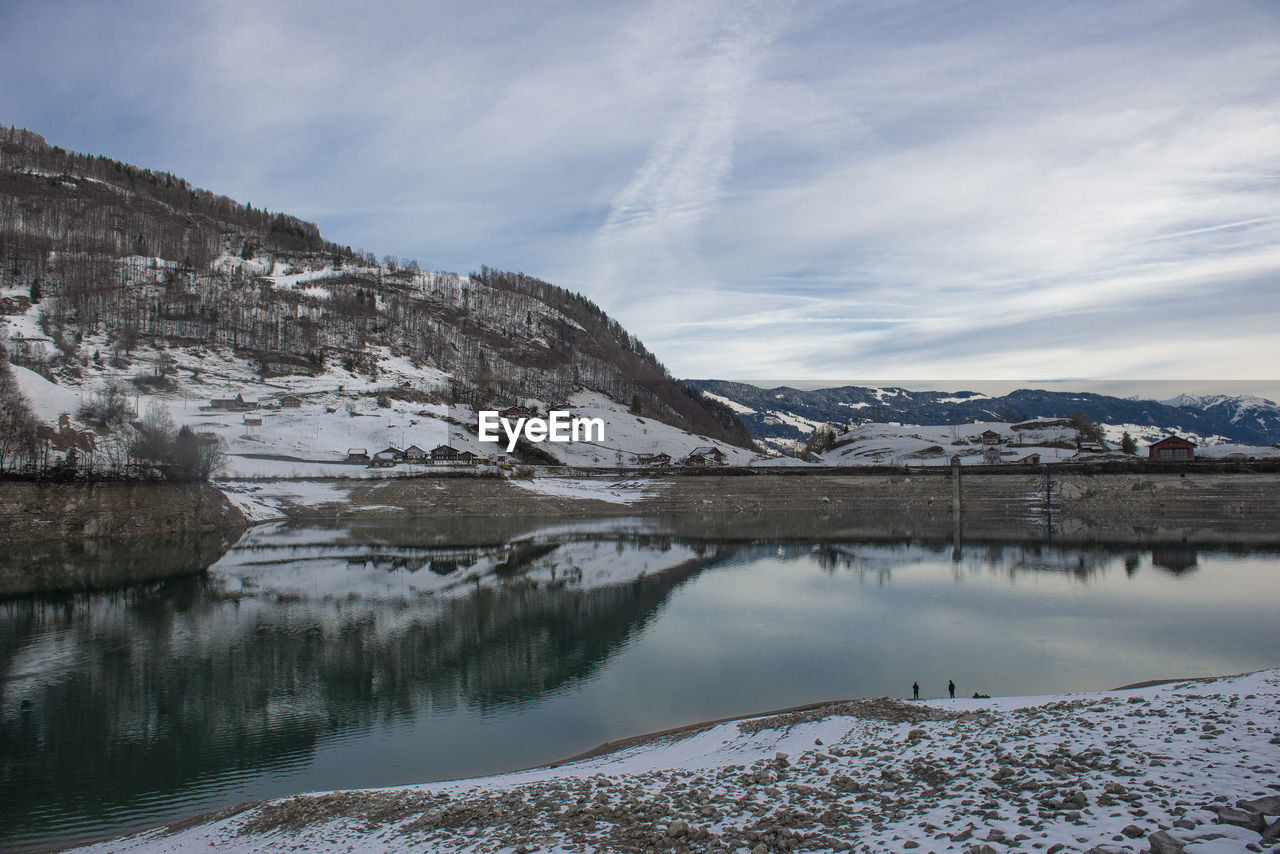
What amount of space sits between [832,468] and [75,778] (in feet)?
235

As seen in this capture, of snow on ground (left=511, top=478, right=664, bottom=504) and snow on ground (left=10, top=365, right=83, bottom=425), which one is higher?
snow on ground (left=10, top=365, right=83, bottom=425)

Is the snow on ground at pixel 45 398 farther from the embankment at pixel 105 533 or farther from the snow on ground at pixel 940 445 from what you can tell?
the snow on ground at pixel 940 445

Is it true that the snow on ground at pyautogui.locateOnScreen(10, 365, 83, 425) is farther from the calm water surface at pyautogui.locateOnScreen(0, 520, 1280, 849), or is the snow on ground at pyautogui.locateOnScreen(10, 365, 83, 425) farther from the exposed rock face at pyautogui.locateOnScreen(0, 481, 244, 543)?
the calm water surface at pyautogui.locateOnScreen(0, 520, 1280, 849)

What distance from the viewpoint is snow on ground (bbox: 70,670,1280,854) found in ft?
21.9

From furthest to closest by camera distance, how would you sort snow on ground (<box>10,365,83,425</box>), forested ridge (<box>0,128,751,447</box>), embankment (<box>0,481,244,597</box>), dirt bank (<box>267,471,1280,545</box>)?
forested ridge (<box>0,128,751,447</box>) < dirt bank (<box>267,471,1280,545</box>) < snow on ground (<box>10,365,83,425</box>) < embankment (<box>0,481,244,597</box>)

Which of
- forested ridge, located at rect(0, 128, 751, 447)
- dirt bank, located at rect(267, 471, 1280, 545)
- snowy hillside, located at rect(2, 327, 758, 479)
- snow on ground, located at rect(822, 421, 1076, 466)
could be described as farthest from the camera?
forested ridge, located at rect(0, 128, 751, 447)

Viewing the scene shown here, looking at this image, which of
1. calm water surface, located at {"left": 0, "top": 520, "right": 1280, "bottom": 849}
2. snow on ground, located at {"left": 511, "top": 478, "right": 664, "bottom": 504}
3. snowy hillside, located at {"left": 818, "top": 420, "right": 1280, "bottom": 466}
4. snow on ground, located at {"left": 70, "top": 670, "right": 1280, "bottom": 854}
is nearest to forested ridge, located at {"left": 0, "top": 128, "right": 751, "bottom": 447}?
snowy hillside, located at {"left": 818, "top": 420, "right": 1280, "bottom": 466}

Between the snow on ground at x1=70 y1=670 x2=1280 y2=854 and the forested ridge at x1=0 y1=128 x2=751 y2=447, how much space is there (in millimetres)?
101068

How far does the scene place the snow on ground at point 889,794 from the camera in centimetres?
669

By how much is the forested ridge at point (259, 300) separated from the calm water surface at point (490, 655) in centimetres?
7973

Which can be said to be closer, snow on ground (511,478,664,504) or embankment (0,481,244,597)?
embankment (0,481,244,597)

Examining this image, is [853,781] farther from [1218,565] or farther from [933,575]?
[1218,565]

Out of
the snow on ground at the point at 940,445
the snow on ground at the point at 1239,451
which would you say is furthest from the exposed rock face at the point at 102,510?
the snow on ground at the point at 1239,451

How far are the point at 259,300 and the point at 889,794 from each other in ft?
482
